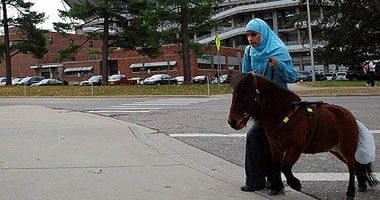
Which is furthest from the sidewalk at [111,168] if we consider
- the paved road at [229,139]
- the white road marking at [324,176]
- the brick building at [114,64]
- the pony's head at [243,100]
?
the brick building at [114,64]

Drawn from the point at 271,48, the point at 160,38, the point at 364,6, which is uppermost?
the point at 364,6

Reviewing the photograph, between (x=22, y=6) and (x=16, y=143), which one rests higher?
(x=22, y=6)

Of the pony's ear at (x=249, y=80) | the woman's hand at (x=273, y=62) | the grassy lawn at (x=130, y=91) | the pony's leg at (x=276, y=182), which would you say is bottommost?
the pony's leg at (x=276, y=182)

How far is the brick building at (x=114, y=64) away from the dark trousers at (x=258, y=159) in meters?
55.6

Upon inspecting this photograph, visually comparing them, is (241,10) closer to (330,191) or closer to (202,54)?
(202,54)

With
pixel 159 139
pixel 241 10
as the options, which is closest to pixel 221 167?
pixel 159 139

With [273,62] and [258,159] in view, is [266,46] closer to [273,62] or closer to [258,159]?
[273,62]

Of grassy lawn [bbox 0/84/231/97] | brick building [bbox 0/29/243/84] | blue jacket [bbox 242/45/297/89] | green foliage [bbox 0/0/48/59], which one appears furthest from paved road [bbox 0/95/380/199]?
brick building [bbox 0/29/243/84]

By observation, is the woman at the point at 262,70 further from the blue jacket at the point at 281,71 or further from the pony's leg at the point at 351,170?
the pony's leg at the point at 351,170

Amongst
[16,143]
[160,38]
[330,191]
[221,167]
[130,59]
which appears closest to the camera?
[330,191]

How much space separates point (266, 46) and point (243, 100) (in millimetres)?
860

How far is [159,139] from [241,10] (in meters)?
83.6

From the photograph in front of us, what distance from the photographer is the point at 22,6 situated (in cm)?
4438

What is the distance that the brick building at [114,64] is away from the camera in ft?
229
